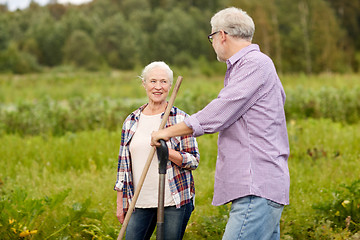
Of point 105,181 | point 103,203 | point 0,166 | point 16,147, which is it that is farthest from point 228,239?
point 16,147

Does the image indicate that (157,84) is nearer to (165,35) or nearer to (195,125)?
(195,125)

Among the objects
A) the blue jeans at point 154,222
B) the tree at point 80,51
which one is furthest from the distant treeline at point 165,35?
the blue jeans at point 154,222

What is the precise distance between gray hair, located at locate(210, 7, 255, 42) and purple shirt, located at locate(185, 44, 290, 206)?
0.09 meters

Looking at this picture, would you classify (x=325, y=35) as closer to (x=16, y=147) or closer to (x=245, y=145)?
(x=16, y=147)

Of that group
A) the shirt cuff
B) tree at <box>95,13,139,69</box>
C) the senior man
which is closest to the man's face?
the senior man

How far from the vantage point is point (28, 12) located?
68750mm

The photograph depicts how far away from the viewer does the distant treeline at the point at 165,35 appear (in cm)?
4066

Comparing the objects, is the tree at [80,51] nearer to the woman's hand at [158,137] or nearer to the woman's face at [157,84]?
the woman's face at [157,84]

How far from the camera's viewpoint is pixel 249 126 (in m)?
2.62

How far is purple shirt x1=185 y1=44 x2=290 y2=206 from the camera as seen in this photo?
8.42 feet

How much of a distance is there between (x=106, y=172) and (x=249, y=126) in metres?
3.80

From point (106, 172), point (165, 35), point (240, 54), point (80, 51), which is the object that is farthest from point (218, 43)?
point (165, 35)

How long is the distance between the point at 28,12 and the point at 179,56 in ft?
81.0

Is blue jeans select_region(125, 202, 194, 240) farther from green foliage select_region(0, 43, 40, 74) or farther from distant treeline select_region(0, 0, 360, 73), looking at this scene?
green foliage select_region(0, 43, 40, 74)
